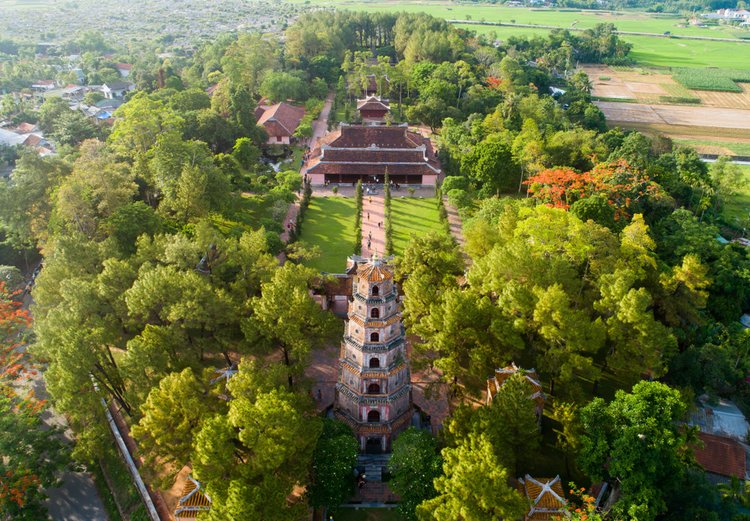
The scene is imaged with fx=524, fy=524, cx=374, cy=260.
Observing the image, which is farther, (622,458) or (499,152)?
(499,152)

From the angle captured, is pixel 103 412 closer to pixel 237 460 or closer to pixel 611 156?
pixel 237 460

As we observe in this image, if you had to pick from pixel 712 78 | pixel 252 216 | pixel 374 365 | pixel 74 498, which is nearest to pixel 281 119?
pixel 252 216

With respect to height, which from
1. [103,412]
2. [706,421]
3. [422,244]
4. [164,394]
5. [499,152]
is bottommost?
[706,421]

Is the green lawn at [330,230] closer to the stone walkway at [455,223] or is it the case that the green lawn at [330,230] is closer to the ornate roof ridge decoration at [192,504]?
the stone walkway at [455,223]

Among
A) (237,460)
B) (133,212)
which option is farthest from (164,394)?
(133,212)

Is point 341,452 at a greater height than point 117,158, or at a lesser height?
lesser

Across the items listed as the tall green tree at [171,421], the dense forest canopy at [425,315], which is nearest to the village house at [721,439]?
the dense forest canopy at [425,315]

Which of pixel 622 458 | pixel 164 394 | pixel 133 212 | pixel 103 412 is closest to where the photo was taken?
pixel 622 458
